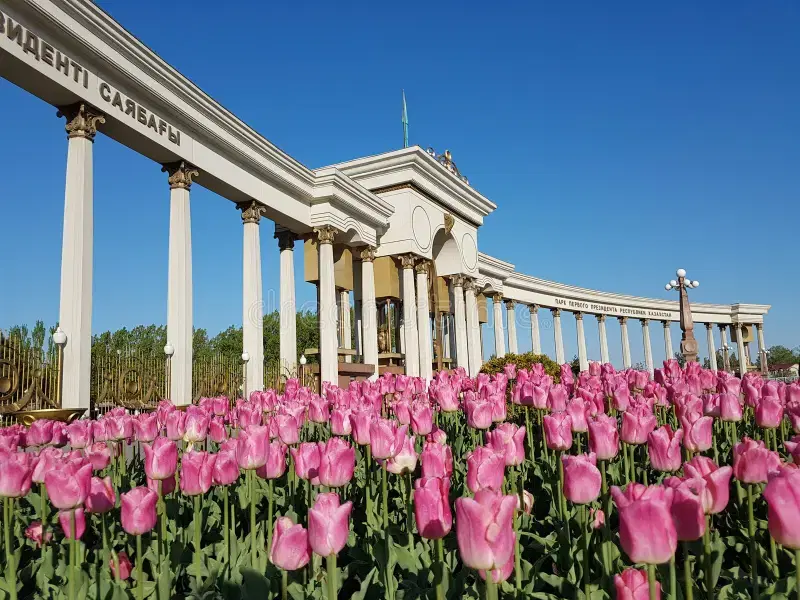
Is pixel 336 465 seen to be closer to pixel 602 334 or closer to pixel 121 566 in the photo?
pixel 121 566

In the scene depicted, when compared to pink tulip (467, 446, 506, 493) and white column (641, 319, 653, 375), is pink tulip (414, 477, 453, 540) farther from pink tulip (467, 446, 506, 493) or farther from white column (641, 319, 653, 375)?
white column (641, 319, 653, 375)

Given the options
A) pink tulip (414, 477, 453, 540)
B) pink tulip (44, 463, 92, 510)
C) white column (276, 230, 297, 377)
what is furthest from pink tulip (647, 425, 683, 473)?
white column (276, 230, 297, 377)

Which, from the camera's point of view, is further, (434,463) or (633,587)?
(434,463)

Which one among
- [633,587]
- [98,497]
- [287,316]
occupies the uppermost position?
[287,316]

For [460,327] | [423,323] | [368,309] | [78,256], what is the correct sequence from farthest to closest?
[460,327]
[423,323]
[368,309]
[78,256]

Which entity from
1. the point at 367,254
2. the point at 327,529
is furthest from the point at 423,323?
the point at 327,529

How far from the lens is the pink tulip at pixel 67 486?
139 inches

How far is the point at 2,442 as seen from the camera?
4895mm

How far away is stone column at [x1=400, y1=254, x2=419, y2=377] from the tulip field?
3029cm

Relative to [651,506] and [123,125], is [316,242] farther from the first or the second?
[651,506]

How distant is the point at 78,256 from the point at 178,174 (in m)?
5.82

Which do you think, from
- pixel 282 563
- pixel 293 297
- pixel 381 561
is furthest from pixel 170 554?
pixel 293 297

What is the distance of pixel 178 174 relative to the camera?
2164 cm

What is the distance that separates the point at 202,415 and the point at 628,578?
432 centimetres
